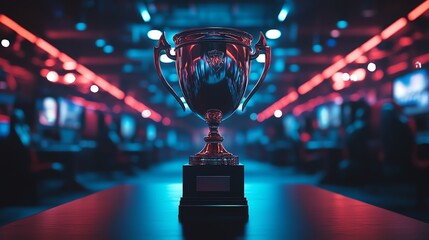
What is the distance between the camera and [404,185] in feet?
21.5

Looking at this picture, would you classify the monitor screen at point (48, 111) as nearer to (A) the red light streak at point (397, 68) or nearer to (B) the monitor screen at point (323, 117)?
(A) the red light streak at point (397, 68)

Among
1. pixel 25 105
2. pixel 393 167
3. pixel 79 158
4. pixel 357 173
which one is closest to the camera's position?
pixel 393 167

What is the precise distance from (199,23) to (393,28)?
3930mm

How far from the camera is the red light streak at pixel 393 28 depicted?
7.51 m

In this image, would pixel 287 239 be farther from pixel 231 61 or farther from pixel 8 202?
pixel 8 202

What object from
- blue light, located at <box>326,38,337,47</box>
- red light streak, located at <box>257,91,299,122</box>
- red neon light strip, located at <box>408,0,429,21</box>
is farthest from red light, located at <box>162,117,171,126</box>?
red neon light strip, located at <box>408,0,429,21</box>

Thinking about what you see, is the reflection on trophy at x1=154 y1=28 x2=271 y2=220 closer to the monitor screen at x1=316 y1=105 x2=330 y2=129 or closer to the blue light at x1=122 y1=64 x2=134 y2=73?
the blue light at x1=122 y1=64 x2=134 y2=73

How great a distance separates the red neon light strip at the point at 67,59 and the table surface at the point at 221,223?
21.1ft

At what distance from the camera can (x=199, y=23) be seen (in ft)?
23.1

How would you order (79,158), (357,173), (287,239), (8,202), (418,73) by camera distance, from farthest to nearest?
(79,158) < (418,73) < (357,173) < (8,202) < (287,239)

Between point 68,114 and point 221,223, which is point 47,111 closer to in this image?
point 68,114

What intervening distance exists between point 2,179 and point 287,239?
4.66 m

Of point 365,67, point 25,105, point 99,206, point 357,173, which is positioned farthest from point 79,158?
point 99,206

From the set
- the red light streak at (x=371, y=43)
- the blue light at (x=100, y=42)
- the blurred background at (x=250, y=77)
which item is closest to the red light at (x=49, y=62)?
the blurred background at (x=250, y=77)
